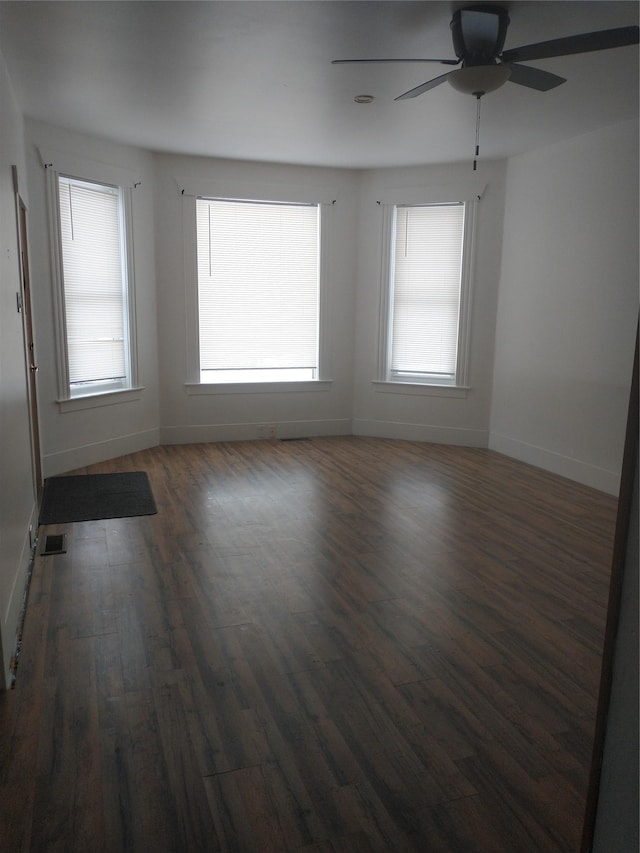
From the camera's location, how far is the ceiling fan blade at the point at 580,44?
2613mm

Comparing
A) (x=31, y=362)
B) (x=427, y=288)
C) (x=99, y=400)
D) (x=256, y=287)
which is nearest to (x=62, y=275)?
(x=31, y=362)

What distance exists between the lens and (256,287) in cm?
674

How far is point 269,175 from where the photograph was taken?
656 cm

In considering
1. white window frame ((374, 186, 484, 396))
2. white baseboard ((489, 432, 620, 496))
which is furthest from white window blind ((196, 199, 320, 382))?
white baseboard ((489, 432, 620, 496))

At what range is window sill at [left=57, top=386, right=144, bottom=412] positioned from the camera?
552 cm

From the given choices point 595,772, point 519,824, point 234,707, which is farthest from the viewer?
point 234,707

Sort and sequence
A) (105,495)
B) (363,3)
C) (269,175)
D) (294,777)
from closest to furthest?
(294,777), (363,3), (105,495), (269,175)

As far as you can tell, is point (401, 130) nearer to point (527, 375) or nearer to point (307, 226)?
point (307, 226)

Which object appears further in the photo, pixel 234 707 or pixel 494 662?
pixel 494 662

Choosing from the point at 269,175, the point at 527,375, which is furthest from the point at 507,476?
the point at 269,175

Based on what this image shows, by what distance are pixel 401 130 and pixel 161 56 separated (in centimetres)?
218

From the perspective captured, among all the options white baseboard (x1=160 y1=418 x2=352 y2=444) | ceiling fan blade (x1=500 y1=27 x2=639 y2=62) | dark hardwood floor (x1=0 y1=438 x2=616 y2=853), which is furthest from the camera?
white baseboard (x1=160 y1=418 x2=352 y2=444)

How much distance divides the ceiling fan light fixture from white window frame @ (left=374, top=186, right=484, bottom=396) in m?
3.32

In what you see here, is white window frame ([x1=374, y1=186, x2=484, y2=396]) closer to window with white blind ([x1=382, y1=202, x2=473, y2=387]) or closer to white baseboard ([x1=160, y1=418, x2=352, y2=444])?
window with white blind ([x1=382, y1=202, x2=473, y2=387])
